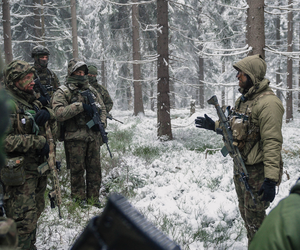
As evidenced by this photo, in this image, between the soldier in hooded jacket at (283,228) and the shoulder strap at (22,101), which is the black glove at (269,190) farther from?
the shoulder strap at (22,101)

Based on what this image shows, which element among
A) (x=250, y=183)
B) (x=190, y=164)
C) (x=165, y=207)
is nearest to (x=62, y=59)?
(x=190, y=164)

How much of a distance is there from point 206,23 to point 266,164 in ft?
70.5

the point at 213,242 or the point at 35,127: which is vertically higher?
the point at 35,127

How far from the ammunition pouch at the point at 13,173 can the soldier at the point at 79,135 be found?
167 cm

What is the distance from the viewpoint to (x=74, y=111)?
4293mm

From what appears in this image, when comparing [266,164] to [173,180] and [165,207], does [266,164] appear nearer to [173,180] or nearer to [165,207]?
[165,207]

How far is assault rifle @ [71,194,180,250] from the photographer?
73cm

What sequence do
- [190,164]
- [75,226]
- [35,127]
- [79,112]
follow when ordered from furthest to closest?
[190,164], [79,112], [75,226], [35,127]

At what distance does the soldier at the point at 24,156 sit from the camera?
2775mm

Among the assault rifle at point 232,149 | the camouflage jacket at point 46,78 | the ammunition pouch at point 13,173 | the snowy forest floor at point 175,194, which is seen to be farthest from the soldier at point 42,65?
the assault rifle at point 232,149

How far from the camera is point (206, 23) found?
2178 cm

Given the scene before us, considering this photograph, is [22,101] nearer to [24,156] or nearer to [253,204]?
[24,156]

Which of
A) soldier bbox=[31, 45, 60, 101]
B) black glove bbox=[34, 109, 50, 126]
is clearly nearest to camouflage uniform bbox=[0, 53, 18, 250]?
black glove bbox=[34, 109, 50, 126]

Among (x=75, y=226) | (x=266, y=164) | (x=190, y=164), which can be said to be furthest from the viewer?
(x=190, y=164)
